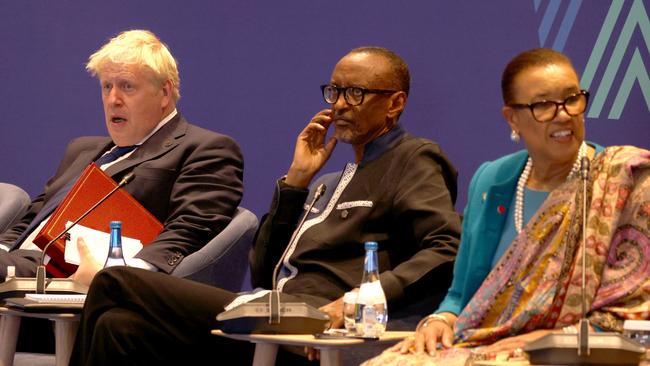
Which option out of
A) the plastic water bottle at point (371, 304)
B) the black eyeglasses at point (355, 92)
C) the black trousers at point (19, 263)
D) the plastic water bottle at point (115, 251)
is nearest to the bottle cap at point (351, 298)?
the plastic water bottle at point (371, 304)

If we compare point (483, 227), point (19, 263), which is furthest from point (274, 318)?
point (19, 263)

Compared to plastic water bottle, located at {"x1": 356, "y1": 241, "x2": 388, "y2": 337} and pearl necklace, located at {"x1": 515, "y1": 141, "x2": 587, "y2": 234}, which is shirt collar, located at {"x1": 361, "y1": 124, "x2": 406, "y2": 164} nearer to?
plastic water bottle, located at {"x1": 356, "y1": 241, "x2": 388, "y2": 337}

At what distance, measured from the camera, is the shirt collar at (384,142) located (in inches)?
162

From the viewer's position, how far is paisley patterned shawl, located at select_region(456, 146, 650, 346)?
9.46ft

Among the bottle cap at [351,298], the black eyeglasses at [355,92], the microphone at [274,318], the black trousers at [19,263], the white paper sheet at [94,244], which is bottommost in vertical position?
the black trousers at [19,263]

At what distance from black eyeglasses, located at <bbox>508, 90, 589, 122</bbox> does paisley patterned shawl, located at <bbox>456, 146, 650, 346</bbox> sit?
0.44 feet

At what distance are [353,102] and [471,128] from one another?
20.1 inches

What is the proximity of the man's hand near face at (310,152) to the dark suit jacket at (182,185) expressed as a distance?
458 mm

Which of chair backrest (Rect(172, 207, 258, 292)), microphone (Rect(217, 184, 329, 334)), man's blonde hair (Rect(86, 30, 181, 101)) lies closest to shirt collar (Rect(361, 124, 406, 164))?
chair backrest (Rect(172, 207, 258, 292))

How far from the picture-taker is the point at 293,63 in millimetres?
4941

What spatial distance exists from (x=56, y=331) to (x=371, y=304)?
4.06ft

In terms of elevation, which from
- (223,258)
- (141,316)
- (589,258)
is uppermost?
(589,258)

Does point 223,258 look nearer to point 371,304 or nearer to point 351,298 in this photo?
point 351,298

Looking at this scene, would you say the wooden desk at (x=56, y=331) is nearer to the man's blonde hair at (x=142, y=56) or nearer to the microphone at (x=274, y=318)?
the microphone at (x=274, y=318)
